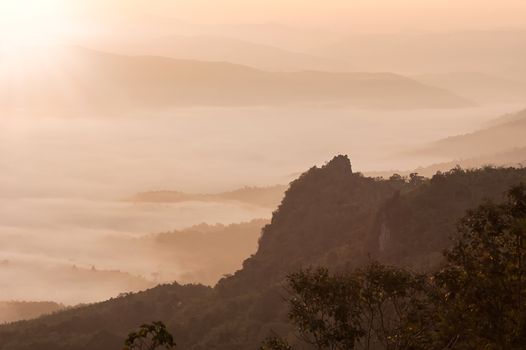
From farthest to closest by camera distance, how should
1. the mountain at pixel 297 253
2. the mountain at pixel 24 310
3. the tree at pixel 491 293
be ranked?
the mountain at pixel 24 310 < the mountain at pixel 297 253 < the tree at pixel 491 293

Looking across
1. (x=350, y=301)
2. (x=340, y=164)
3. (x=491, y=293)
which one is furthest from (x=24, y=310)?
(x=491, y=293)

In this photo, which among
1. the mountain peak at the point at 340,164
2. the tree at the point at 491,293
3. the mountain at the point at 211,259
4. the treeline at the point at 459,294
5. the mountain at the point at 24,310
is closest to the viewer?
the tree at the point at 491,293

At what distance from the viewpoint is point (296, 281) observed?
2972cm

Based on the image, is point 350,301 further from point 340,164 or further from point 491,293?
point 340,164

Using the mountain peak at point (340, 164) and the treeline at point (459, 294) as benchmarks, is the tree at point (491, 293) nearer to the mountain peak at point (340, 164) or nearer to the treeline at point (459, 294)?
the treeline at point (459, 294)

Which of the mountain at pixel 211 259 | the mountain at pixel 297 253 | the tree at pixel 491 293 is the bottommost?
the tree at pixel 491 293

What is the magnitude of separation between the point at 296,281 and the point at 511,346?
309 inches

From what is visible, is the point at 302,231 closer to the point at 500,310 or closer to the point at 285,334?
the point at 285,334

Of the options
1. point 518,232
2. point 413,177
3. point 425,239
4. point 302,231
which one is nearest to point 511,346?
point 518,232

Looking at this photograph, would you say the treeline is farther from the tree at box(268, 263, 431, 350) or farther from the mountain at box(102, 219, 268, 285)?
the mountain at box(102, 219, 268, 285)

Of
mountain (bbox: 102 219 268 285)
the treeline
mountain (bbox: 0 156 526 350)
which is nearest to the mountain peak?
mountain (bbox: 0 156 526 350)

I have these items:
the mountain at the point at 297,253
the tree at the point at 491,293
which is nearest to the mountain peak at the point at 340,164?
the mountain at the point at 297,253

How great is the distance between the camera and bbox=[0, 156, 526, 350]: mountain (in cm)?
7662

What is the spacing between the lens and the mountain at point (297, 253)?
76625 mm
